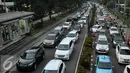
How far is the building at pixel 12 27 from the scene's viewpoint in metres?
27.7

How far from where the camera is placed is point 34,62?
1942 cm

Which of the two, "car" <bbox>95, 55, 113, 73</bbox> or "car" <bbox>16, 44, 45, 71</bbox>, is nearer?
"car" <bbox>95, 55, 113, 73</bbox>

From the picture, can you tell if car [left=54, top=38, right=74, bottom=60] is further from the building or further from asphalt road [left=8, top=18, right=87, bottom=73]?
the building

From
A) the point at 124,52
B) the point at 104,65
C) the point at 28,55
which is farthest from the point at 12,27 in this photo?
the point at 104,65

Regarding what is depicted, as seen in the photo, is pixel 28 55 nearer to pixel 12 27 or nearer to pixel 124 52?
pixel 124 52

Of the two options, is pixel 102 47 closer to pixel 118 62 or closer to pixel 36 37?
pixel 118 62

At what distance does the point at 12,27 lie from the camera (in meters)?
30.8

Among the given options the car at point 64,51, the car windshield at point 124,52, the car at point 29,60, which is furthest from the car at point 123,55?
the car at point 29,60

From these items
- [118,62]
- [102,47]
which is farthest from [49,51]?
[118,62]

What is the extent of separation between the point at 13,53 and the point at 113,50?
42.5ft

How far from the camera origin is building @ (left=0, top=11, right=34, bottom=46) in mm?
27703

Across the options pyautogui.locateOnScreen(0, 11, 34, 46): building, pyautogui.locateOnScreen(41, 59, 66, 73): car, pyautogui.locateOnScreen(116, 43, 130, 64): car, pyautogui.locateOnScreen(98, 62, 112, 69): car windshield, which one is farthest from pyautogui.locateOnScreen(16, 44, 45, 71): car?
pyautogui.locateOnScreen(116, 43, 130, 64): car

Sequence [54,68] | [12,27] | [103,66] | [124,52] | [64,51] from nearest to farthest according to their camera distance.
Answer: [54,68], [103,66], [124,52], [64,51], [12,27]

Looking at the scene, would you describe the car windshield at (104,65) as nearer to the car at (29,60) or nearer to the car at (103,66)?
the car at (103,66)
